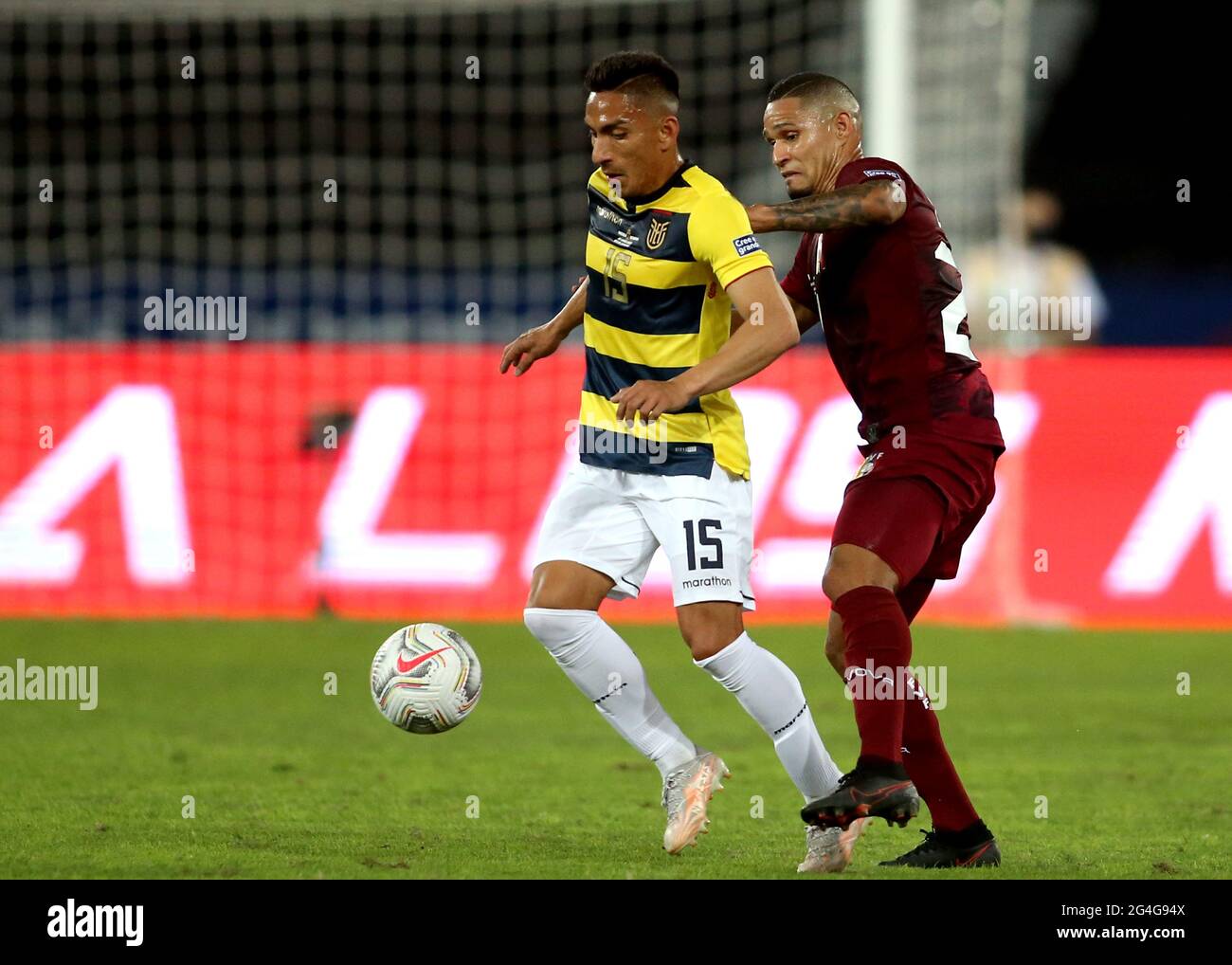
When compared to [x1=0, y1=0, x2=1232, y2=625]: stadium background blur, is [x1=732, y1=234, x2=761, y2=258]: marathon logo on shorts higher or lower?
lower

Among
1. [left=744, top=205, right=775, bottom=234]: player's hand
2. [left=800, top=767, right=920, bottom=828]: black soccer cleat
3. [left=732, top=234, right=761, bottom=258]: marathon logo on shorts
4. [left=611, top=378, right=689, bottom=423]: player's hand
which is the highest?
[left=744, top=205, right=775, bottom=234]: player's hand

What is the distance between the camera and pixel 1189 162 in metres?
21.9

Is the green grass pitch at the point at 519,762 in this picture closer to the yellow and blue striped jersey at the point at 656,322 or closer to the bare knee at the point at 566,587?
the bare knee at the point at 566,587

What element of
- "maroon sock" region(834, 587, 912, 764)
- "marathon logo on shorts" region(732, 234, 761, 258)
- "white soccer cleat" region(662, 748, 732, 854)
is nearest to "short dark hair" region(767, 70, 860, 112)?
"marathon logo on shorts" region(732, 234, 761, 258)

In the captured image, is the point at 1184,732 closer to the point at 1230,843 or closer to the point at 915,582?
the point at 1230,843

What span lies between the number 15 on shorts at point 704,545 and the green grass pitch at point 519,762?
0.82m

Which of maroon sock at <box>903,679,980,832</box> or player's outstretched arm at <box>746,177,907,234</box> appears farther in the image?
maroon sock at <box>903,679,980,832</box>

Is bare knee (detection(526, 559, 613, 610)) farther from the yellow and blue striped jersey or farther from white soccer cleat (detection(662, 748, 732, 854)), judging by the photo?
white soccer cleat (detection(662, 748, 732, 854))

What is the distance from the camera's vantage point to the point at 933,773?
5207 mm

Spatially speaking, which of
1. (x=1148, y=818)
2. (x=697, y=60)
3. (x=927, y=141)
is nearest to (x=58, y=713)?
(x=1148, y=818)

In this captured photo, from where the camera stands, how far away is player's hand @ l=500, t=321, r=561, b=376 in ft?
19.1

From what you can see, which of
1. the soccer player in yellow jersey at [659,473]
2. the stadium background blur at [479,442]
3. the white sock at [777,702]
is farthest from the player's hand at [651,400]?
the stadium background blur at [479,442]

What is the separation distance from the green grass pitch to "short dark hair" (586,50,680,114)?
215cm

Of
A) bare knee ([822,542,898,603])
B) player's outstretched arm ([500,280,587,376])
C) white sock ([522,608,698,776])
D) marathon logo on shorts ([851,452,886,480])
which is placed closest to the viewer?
bare knee ([822,542,898,603])
